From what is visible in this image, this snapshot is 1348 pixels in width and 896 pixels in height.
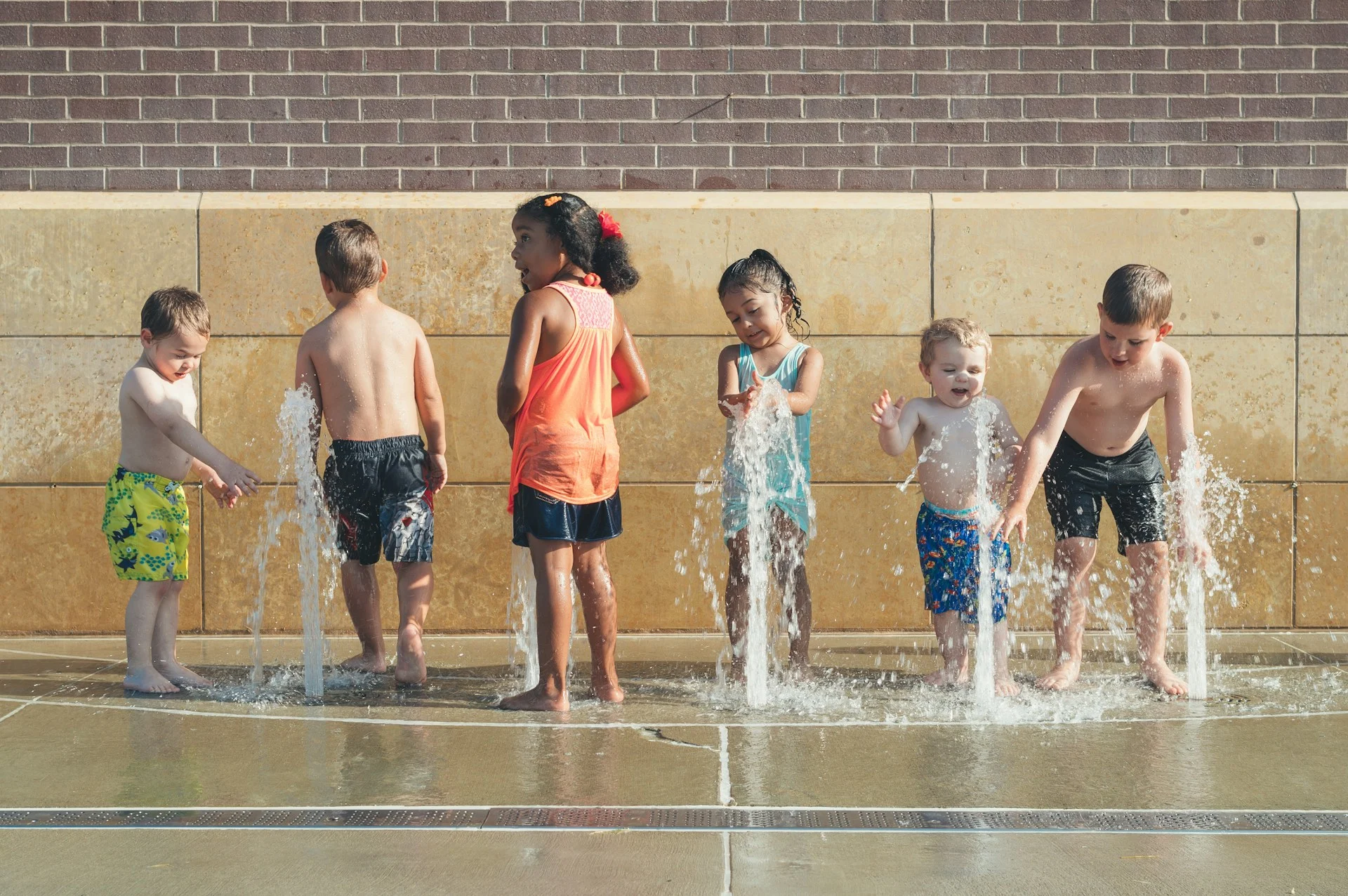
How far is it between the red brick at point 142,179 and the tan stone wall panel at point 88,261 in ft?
0.36

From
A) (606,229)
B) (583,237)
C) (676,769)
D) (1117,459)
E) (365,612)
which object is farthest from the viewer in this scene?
(365,612)

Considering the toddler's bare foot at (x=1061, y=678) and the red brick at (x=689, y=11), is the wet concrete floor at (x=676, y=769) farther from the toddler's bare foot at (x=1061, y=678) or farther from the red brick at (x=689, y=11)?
the red brick at (x=689, y=11)

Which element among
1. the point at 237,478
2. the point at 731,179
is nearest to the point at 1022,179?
the point at 731,179

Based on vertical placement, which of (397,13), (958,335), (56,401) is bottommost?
(56,401)

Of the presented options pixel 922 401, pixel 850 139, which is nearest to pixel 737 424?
pixel 922 401

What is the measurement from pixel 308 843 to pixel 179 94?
4139mm

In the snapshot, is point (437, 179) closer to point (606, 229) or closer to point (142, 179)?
point (142, 179)

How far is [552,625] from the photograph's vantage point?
4609mm

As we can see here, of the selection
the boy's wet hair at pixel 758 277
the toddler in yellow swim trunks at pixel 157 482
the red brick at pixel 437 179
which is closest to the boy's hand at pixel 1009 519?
the boy's wet hair at pixel 758 277

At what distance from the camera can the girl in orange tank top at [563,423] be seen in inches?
182

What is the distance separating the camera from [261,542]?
6223 millimetres

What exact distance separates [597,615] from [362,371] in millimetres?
1221

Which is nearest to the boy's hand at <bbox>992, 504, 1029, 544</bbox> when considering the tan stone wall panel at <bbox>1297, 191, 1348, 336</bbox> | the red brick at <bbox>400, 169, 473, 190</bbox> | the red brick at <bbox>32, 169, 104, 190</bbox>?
the tan stone wall panel at <bbox>1297, 191, 1348, 336</bbox>

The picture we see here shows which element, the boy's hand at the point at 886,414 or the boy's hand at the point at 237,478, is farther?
the boy's hand at the point at 886,414
